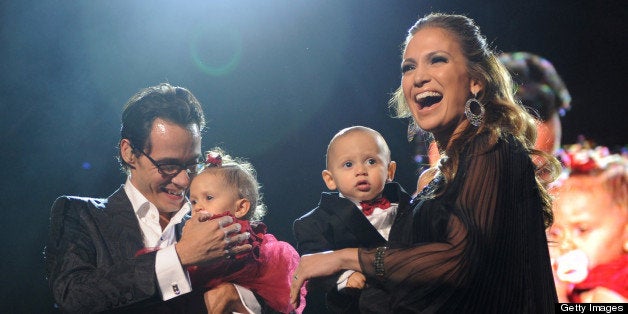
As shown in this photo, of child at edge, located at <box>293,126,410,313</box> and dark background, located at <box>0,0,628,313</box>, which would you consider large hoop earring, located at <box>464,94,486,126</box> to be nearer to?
child at edge, located at <box>293,126,410,313</box>

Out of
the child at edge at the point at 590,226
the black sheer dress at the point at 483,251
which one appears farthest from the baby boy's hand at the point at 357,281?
the child at edge at the point at 590,226

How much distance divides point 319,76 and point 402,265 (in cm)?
266

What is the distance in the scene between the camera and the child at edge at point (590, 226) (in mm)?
3572

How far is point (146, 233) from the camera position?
116 inches

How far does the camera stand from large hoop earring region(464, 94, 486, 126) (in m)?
2.17

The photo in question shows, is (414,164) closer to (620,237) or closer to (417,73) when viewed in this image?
(620,237)

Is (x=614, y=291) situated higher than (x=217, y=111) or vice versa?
(x=217, y=111)

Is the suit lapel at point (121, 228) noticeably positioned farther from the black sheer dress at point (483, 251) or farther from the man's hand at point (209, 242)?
the black sheer dress at point (483, 251)

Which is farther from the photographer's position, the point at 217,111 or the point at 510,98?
the point at 217,111

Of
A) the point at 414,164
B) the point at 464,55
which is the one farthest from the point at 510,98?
the point at 414,164

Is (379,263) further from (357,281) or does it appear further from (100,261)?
(100,261)

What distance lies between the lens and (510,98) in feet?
7.45

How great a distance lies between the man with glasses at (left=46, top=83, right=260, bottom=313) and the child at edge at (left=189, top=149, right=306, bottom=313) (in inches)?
2.7

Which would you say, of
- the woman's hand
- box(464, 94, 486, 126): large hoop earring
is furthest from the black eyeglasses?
box(464, 94, 486, 126): large hoop earring
